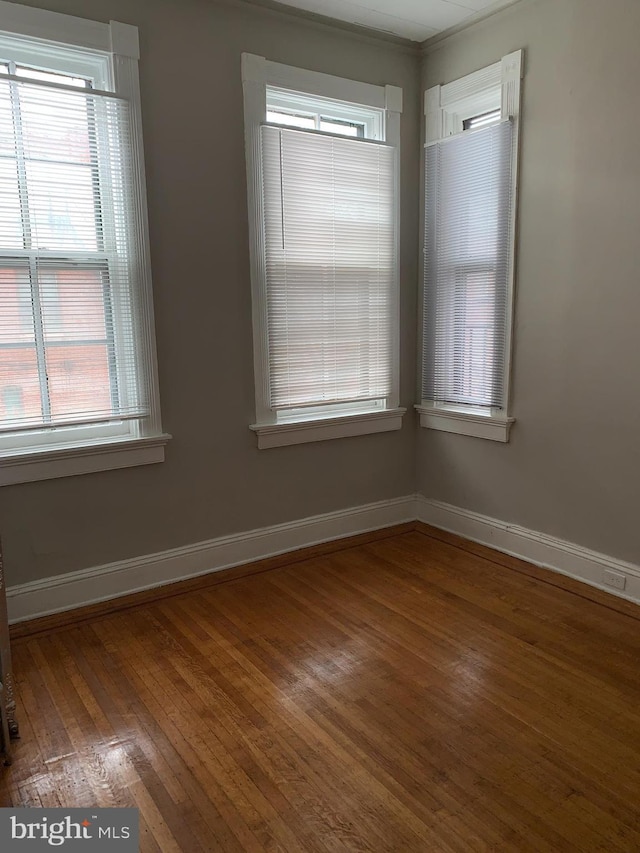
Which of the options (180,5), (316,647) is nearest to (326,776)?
(316,647)

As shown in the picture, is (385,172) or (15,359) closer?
(15,359)

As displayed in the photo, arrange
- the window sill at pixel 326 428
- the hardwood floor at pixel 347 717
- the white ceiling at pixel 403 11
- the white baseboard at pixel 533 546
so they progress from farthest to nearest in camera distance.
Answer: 1. the window sill at pixel 326 428
2. the white ceiling at pixel 403 11
3. the white baseboard at pixel 533 546
4. the hardwood floor at pixel 347 717

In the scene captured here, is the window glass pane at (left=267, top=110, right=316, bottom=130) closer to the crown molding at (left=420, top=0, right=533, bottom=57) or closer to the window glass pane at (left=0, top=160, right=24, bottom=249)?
the crown molding at (left=420, top=0, right=533, bottom=57)

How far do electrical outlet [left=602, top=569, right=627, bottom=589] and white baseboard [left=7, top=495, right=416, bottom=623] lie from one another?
1.36m

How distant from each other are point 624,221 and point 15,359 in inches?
108

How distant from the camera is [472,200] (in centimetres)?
352

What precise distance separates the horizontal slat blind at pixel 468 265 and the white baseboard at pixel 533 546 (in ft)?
2.31

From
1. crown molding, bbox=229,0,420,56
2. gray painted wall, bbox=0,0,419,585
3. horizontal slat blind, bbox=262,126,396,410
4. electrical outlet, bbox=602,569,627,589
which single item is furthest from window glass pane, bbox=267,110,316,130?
electrical outlet, bbox=602,569,627,589

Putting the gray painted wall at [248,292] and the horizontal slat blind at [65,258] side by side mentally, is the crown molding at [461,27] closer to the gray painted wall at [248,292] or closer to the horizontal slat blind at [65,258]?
the gray painted wall at [248,292]

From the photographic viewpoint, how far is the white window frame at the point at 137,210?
2.64 m

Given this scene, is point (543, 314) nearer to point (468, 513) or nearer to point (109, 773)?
point (468, 513)

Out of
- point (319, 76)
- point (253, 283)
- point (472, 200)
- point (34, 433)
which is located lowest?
point (34, 433)

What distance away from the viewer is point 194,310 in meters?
3.16

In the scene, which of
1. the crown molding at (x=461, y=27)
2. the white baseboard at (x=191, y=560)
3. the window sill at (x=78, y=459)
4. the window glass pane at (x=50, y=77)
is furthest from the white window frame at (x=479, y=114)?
the window glass pane at (x=50, y=77)
